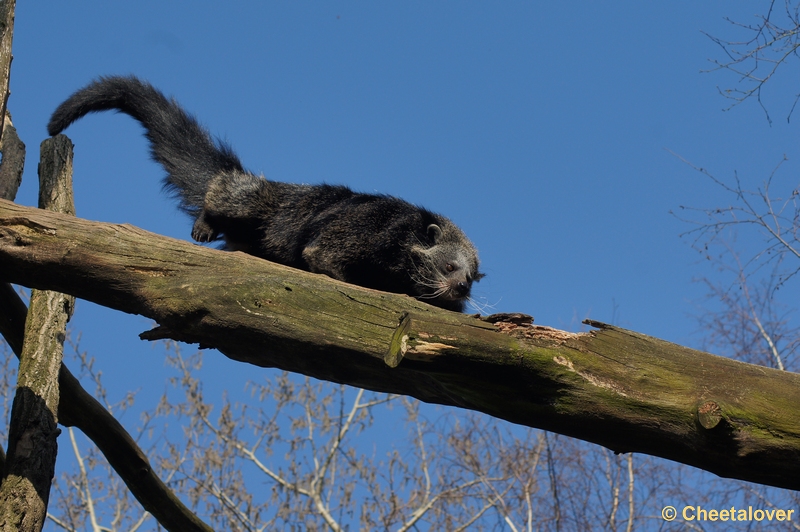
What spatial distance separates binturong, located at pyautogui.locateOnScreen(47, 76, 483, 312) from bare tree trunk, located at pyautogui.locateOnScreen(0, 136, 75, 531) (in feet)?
4.26

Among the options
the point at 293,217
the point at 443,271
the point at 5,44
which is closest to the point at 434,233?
the point at 443,271

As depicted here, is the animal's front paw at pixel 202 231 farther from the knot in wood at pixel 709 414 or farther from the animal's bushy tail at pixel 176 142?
the knot in wood at pixel 709 414

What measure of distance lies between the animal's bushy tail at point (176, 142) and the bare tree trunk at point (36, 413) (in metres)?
1.35

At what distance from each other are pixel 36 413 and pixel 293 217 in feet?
7.59

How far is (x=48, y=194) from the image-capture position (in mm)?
4961

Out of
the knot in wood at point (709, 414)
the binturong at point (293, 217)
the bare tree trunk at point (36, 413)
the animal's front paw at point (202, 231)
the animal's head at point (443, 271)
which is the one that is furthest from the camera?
the animal's front paw at point (202, 231)

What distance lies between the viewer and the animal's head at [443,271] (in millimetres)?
5332

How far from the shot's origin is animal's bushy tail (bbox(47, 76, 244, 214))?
6184 mm

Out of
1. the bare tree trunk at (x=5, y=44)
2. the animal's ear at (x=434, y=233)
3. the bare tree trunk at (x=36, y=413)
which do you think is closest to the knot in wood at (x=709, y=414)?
the animal's ear at (x=434, y=233)

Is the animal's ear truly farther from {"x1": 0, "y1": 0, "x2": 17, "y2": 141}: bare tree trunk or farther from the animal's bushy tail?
{"x1": 0, "y1": 0, "x2": 17, "y2": 141}: bare tree trunk

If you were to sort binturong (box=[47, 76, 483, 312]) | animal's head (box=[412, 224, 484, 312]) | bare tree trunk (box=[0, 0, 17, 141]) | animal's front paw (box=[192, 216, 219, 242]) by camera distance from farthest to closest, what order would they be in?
animal's front paw (box=[192, 216, 219, 242])
animal's head (box=[412, 224, 484, 312])
binturong (box=[47, 76, 483, 312])
bare tree trunk (box=[0, 0, 17, 141])

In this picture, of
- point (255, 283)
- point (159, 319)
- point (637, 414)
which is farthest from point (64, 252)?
point (637, 414)

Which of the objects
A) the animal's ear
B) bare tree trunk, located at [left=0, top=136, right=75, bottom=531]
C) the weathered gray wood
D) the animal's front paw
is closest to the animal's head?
the animal's ear

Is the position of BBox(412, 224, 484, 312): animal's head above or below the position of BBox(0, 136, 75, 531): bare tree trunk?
above
